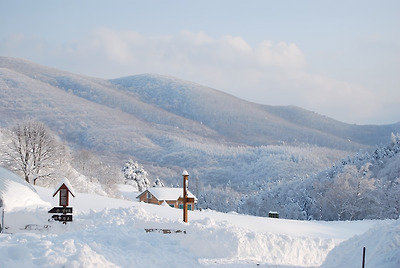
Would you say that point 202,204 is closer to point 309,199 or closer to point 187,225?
point 309,199

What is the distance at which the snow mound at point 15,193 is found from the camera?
68.8 ft

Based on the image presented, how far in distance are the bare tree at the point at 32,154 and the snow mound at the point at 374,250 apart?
98.7 feet

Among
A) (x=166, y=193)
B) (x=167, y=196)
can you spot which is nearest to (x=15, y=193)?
(x=167, y=196)

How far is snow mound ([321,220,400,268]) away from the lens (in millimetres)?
12125

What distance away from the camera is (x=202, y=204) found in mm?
102125

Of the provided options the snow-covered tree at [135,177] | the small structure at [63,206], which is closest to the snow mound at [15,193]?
the small structure at [63,206]

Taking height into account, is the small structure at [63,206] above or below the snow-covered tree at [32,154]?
below

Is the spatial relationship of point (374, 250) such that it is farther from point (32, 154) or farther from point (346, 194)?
point (346, 194)

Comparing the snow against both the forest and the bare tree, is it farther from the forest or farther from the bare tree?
the bare tree

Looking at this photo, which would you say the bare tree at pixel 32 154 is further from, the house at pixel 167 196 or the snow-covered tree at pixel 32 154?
the house at pixel 167 196

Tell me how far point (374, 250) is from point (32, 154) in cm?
3315

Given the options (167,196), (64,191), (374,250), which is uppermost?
(64,191)

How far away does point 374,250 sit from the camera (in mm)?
12820

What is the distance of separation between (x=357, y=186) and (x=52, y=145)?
117 feet
